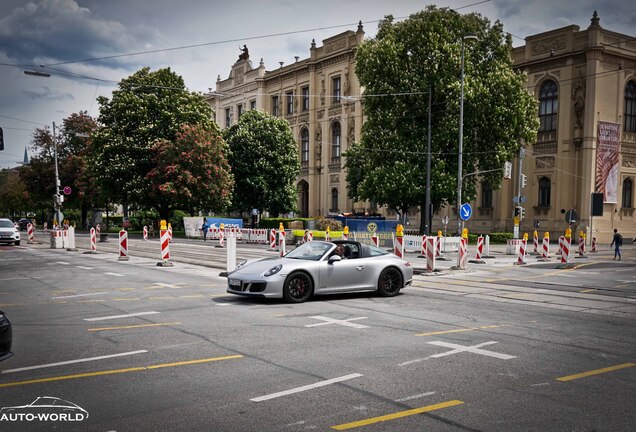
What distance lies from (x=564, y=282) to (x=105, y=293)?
1274 centimetres

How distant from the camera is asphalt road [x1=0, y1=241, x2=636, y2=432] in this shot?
473 cm

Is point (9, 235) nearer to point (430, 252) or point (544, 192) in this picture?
point (430, 252)

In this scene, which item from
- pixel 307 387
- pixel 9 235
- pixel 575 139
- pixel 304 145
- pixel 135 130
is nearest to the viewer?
pixel 307 387

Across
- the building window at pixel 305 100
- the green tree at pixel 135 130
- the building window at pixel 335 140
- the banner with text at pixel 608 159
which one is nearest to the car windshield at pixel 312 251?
the banner with text at pixel 608 159

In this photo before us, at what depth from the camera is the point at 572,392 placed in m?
5.49

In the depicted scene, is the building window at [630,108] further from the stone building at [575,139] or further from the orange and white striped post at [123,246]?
the orange and white striped post at [123,246]

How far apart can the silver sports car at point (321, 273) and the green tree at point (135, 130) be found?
36611mm

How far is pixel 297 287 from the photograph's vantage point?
1124 cm

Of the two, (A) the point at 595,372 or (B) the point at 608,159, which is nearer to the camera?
(A) the point at 595,372

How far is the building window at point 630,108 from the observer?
43.3m

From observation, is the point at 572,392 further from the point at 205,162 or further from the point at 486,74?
the point at 205,162

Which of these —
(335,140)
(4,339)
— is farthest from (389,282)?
(335,140)

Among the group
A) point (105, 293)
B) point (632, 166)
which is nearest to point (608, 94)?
point (632, 166)

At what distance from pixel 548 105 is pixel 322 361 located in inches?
1737
